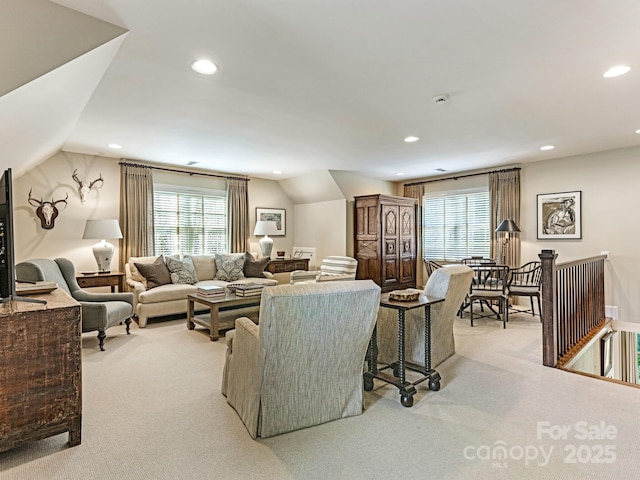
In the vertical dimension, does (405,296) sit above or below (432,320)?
above

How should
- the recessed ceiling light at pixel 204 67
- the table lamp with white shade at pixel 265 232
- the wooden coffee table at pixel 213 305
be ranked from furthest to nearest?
the table lamp with white shade at pixel 265 232 → the wooden coffee table at pixel 213 305 → the recessed ceiling light at pixel 204 67

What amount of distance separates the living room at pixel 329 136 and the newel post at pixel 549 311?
17 cm

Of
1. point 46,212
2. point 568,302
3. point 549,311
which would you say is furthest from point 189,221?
point 568,302

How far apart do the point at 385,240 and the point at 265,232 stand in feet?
7.65

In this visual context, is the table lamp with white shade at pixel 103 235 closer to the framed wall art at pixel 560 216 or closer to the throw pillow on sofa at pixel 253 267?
the throw pillow on sofa at pixel 253 267

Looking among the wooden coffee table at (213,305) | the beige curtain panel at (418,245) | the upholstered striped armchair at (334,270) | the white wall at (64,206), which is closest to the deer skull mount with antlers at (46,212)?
the white wall at (64,206)

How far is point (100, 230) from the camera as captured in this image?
16.5ft

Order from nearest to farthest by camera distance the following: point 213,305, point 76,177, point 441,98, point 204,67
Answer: point 204,67, point 441,98, point 213,305, point 76,177

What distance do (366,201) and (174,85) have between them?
4.59 m

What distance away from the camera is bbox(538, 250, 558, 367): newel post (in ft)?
11.0

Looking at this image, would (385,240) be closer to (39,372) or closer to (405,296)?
(405,296)

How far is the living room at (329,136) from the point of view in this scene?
6.37ft

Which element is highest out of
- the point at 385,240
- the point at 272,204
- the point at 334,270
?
the point at 272,204

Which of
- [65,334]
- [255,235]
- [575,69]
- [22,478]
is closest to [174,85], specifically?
[65,334]
